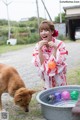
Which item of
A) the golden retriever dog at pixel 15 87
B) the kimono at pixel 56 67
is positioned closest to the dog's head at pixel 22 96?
the golden retriever dog at pixel 15 87

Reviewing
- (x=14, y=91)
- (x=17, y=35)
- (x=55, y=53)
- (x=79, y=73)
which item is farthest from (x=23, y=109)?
(x=17, y=35)

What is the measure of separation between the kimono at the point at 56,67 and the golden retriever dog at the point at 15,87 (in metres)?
0.51

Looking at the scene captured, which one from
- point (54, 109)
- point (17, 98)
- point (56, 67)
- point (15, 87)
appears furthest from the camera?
point (56, 67)

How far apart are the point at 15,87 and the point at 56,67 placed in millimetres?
805

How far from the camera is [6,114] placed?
4.18m

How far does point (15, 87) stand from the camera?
4.40 m

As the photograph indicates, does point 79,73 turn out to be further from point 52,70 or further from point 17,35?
point 17,35

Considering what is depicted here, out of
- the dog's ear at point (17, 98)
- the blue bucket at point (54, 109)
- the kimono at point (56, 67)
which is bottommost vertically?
the blue bucket at point (54, 109)

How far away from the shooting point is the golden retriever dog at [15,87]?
4.19 meters

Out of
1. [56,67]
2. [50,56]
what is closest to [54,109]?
[56,67]

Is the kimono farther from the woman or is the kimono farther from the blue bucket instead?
the blue bucket

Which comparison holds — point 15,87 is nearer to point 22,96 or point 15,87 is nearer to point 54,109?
point 22,96

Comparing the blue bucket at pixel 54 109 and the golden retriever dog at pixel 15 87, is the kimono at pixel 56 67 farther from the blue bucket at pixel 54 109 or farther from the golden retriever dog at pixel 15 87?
the golden retriever dog at pixel 15 87

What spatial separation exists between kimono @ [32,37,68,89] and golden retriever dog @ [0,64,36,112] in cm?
51
